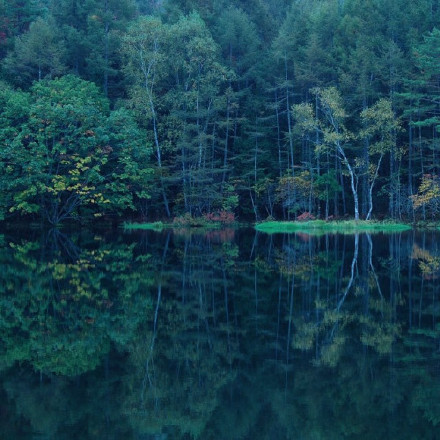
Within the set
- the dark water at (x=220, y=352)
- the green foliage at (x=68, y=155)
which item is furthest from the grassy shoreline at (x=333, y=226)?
the dark water at (x=220, y=352)

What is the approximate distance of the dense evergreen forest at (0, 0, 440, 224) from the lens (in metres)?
34.5

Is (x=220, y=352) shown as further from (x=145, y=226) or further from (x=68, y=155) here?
(x=68, y=155)

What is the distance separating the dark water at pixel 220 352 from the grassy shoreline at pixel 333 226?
16.3 m

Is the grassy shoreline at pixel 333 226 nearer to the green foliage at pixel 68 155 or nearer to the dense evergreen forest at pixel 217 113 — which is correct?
the dense evergreen forest at pixel 217 113

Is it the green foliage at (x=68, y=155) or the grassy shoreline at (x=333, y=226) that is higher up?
the green foliage at (x=68, y=155)

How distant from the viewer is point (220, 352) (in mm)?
8125

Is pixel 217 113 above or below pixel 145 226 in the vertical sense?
above

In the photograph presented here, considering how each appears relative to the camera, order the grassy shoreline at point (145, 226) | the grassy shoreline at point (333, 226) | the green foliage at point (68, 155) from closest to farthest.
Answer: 1. the grassy shoreline at point (333, 226)
2. the green foliage at point (68, 155)
3. the grassy shoreline at point (145, 226)

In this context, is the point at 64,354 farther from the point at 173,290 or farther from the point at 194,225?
the point at 194,225

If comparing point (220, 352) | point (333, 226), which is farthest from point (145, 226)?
point (220, 352)

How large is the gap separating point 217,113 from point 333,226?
1170 centimetres

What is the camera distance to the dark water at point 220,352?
6016mm

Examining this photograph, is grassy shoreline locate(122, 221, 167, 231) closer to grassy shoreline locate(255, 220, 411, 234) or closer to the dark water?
grassy shoreline locate(255, 220, 411, 234)

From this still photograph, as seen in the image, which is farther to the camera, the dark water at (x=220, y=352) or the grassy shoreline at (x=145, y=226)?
the grassy shoreline at (x=145, y=226)
